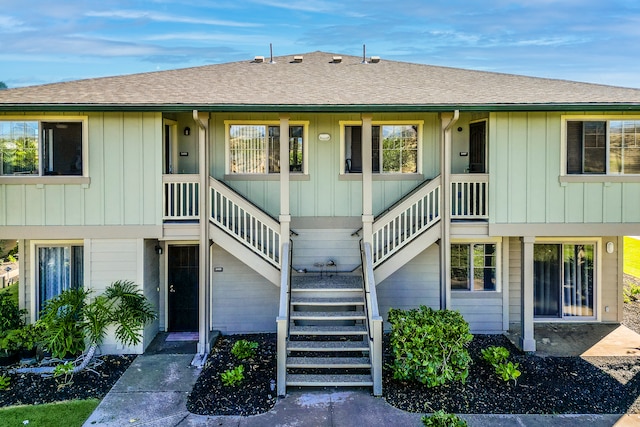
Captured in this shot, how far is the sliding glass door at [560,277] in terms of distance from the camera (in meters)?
10.6

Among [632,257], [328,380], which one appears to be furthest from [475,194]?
[632,257]

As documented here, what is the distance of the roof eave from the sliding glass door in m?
3.73

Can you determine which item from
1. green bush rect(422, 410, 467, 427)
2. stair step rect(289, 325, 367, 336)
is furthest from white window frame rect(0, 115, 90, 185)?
Answer: green bush rect(422, 410, 467, 427)

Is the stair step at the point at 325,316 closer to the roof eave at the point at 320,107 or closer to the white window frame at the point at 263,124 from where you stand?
the white window frame at the point at 263,124

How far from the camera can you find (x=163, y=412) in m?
6.54

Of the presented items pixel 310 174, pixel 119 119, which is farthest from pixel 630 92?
pixel 119 119

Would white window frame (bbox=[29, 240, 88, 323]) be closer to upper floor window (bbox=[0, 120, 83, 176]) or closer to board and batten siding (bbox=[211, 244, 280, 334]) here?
upper floor window (bbox=[0, 120, 83, 176])

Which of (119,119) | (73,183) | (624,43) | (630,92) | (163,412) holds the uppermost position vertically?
(624,43)

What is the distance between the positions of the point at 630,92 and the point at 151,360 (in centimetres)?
1157

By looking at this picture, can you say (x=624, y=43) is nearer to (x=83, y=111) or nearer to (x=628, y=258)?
(x=628, y=258)

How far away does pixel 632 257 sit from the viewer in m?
19.2

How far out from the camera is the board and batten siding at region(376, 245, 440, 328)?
10.1 metres

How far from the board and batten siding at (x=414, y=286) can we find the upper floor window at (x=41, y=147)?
279 inches

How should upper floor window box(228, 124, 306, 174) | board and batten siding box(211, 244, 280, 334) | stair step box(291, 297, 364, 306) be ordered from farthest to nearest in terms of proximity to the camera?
board and batten siding box(211, 244, 280, 334)
upper floor window box(228, 124, 306, 174)
stair step box(291, 297, 364, 306)
